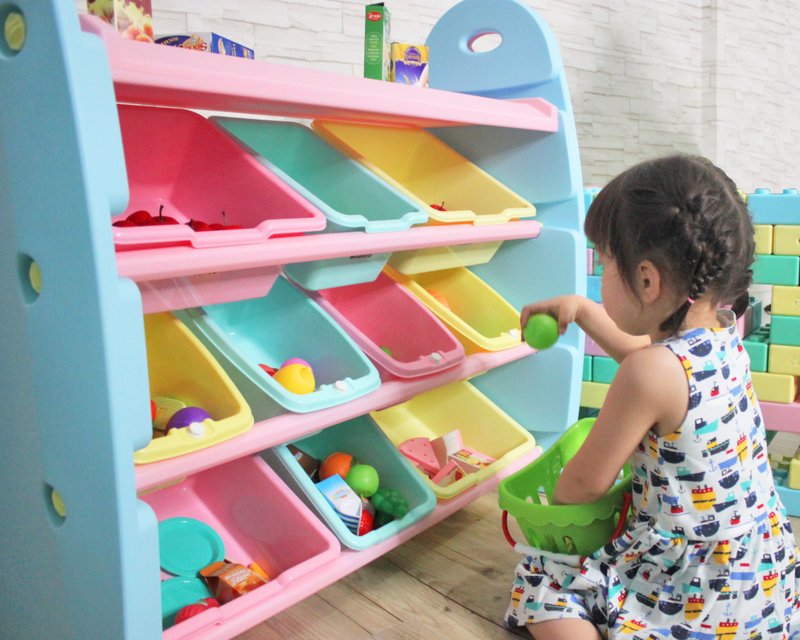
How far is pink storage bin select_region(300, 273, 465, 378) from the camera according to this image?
143cm

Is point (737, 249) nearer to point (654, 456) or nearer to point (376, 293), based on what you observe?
point (654, 456)

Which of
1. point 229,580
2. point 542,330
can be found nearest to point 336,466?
point 229,580

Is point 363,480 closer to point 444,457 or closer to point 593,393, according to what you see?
point 444,457

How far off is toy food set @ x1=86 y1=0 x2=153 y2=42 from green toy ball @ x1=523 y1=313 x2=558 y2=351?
0.71m

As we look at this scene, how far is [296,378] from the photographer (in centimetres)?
121

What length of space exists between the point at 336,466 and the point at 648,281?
63 cm

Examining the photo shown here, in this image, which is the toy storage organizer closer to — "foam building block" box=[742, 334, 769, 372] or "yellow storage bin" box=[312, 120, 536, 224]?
"yellow storage bin" box=[312, 120, 536, 224]

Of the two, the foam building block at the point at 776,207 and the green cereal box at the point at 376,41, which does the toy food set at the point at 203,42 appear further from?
the foam building block at the point at 776,207

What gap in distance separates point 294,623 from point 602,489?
495 mm

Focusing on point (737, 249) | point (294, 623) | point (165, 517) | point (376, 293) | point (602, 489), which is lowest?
point (294, 623)

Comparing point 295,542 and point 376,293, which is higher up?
point 376,293

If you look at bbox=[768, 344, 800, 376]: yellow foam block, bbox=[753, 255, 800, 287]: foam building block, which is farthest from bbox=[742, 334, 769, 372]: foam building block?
bbox=[753, 255, 800, 287]: foam building block

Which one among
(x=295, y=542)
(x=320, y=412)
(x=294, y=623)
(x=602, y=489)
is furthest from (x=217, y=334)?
(x=602, y=489)

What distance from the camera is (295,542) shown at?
3.76 feet
